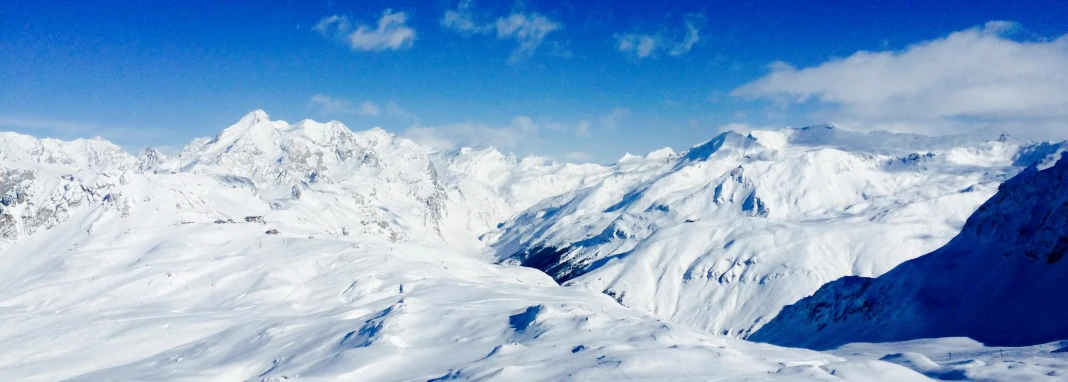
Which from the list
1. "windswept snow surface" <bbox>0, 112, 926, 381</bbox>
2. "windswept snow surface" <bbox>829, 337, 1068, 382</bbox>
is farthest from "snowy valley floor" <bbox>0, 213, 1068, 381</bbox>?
"windswept snow surface" <bbox>0, 112, 926, 381</bbox>

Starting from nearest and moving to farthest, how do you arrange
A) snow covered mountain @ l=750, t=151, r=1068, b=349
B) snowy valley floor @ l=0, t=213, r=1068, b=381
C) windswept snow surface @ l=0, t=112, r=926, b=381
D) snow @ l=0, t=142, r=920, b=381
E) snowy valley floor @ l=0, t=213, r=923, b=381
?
snowy valley floor @ l=0, t=213, r=1068, b=381, snowy valley floor @ l=0, t=213, r=923, b=381, windswept snow surface @ l=0, t=112, r=926, b=381, snow @ l=0, t=142, r=920, b=381, snow covered mountain @ l=750, t=151, r=1068, b=349

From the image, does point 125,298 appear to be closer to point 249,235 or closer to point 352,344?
point 249,235

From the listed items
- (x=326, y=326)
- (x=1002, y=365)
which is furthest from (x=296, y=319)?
(x=1002, y=365)

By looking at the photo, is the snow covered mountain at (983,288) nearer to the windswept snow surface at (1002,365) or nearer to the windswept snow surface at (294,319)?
the windswept snow surface at (1002,365)

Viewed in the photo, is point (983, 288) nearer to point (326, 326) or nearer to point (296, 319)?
point (326, 326)

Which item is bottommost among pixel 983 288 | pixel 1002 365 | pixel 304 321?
pixel 1002 365

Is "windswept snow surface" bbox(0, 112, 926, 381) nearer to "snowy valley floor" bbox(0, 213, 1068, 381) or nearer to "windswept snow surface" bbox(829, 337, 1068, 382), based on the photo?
"snowy valley floor" bbox(0, 213, 1068, 381)

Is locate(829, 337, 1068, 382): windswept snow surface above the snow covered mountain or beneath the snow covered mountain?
beneath

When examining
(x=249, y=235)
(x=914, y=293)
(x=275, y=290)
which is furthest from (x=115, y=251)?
(x=914, y=293)

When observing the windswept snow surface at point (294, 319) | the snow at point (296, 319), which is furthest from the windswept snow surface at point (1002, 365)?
the snow at point (296, 319)
